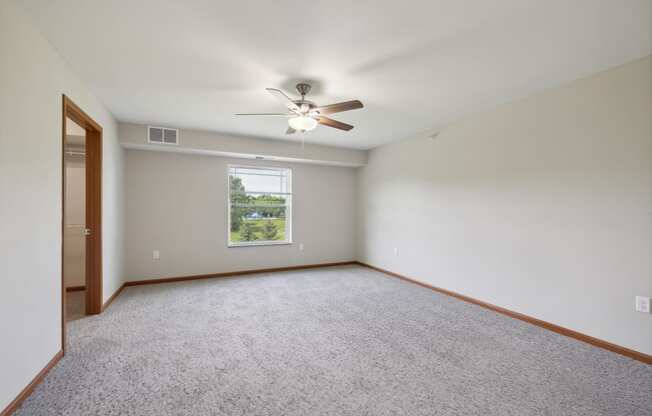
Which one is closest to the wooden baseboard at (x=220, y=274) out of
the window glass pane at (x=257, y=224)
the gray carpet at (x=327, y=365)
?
the window glass pane at (x=257, y=224)

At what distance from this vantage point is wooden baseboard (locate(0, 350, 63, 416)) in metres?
1.63

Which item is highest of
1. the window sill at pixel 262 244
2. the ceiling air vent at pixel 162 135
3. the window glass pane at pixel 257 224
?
the ceiling air vent at pixel 162 135

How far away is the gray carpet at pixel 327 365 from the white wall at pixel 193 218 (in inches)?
47.7

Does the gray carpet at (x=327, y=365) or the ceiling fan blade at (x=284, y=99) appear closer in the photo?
the gray carpet at (x=327, y=365)

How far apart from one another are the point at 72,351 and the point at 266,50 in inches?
113

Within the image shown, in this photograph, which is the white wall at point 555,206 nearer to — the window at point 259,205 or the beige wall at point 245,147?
the beige wall at point 245,147

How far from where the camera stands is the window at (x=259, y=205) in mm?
5180

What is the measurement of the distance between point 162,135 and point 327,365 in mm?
3767

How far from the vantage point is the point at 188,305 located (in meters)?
3.49

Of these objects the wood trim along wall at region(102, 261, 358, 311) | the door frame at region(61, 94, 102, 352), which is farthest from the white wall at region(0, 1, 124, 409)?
the wood trim along wall at region(102, 261, 358, 311)

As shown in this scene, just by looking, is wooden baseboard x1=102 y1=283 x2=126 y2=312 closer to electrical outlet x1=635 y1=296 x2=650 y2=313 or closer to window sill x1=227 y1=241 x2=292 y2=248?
window sill x1=227 y1=241 x2=292 y2=248

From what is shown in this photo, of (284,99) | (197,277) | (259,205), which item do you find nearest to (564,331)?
(284,99)

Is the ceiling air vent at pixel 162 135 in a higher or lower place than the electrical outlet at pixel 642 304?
higher

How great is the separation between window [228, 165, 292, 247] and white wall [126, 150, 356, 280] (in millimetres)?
145
